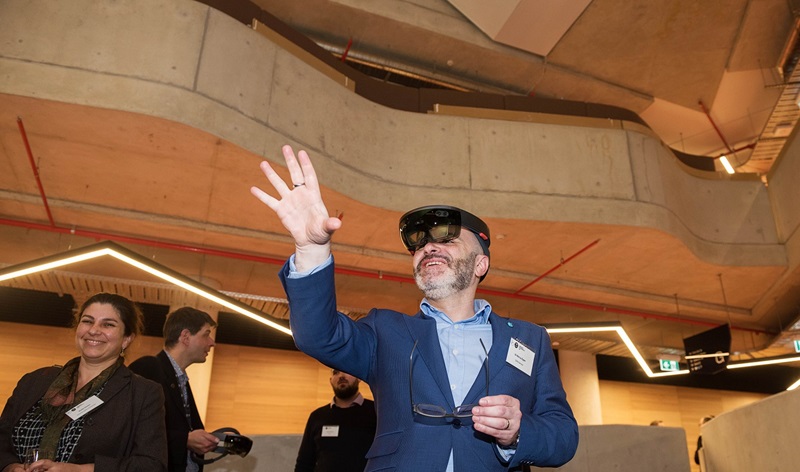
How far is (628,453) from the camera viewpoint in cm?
687

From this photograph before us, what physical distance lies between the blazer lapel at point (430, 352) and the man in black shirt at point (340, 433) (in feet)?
7.44

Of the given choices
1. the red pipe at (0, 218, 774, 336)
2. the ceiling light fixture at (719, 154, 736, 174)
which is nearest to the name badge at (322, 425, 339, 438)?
the red pipe at (0, 218, 774, 336)

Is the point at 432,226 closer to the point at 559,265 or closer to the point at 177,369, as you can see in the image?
the point at 177,369

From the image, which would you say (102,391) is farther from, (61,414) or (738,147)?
(738,147)

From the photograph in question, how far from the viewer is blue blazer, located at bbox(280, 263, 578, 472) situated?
1.50 m

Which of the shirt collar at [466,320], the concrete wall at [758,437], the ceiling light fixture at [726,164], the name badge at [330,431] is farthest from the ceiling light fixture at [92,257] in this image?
the ceiling light fixture at [726,164]

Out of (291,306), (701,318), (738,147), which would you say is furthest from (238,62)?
(738,147)

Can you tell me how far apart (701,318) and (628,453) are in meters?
3.54

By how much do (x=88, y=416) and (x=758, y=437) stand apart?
16.6 ft

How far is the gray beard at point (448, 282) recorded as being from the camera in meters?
1.86

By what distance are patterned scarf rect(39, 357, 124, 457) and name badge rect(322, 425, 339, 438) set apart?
5.99 feet

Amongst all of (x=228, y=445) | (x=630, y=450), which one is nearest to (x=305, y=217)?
(x=228, y=445)

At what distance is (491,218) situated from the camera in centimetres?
637

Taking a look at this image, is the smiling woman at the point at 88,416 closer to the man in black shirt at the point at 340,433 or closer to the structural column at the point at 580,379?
the man in black shirt at the point at 340,433
